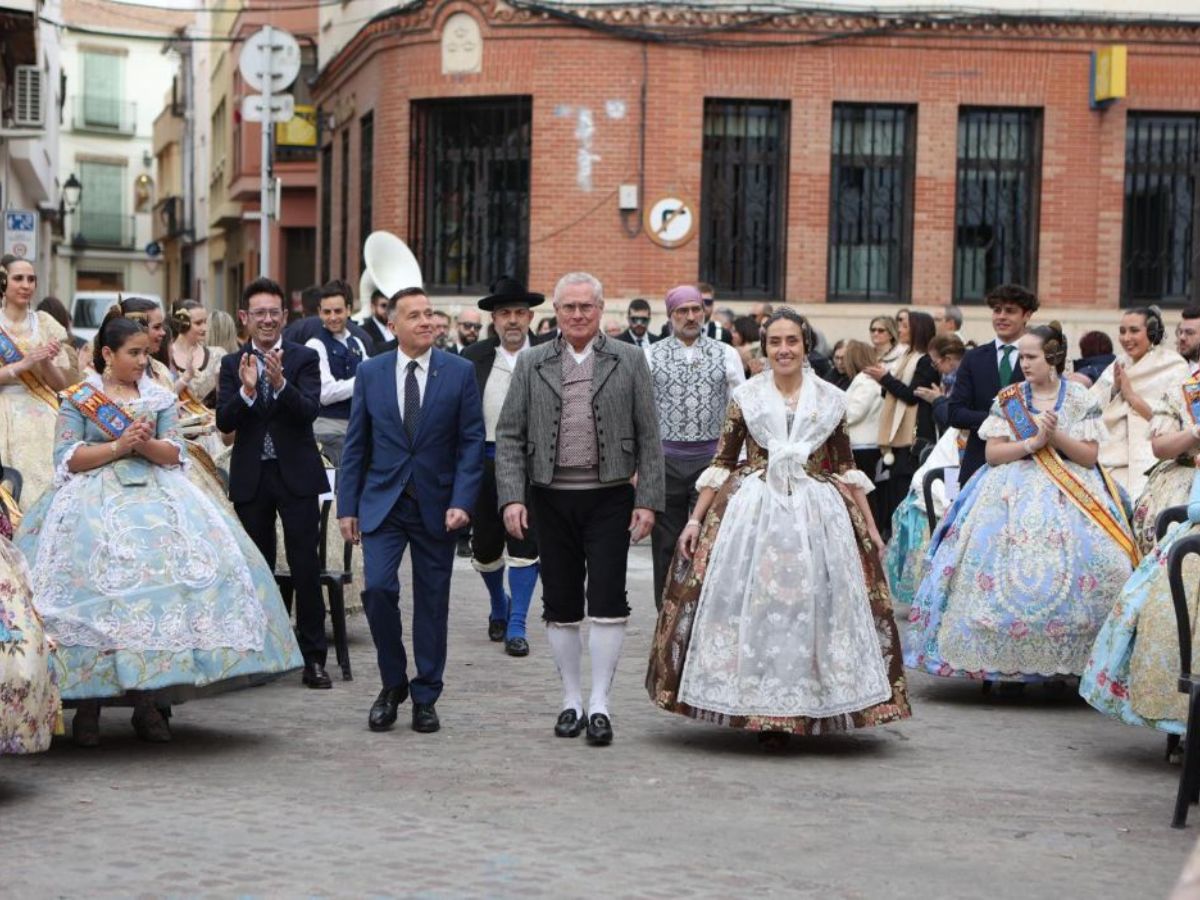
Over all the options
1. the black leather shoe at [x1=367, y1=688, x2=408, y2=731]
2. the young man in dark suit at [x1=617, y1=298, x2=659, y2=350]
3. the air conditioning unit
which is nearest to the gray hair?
the black leather shoe at [x1=367, y1=688, x2=408, y2=731]

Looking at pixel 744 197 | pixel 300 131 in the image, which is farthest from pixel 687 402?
pixel 300 131

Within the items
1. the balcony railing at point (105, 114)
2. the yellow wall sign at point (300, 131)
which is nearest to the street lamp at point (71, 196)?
the balcony railing at point (105, 114)

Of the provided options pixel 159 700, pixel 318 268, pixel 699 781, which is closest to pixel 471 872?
pixel 699 781

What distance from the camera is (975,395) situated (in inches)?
432

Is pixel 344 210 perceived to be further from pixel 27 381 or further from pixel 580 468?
pixel 580 468

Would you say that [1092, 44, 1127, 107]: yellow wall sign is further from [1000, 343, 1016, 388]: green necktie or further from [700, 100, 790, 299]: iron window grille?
[1000, 343, 1016, 388]: green necktie

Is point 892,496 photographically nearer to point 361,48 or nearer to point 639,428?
point 639,428

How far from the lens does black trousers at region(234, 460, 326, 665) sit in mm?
9836

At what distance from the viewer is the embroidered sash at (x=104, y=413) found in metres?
8.40

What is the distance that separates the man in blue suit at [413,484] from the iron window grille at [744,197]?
15729 millimetres

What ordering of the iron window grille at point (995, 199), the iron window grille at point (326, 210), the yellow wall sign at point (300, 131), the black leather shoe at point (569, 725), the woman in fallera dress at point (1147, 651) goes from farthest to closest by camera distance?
the yellow wall sign at point (300, 131)
the iron window grille at point (326, 210)
the iron window grille at point (995, 199)
the black leather shoe at point (569, 725)
the woman in fallera dress at point (1147, 651)

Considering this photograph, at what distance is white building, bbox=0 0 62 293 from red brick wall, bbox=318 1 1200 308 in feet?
21.1

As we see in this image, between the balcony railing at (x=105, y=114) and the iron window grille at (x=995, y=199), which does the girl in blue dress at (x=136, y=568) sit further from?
the balcony railing at (x=105, y=114)

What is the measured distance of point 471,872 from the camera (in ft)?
20.8
